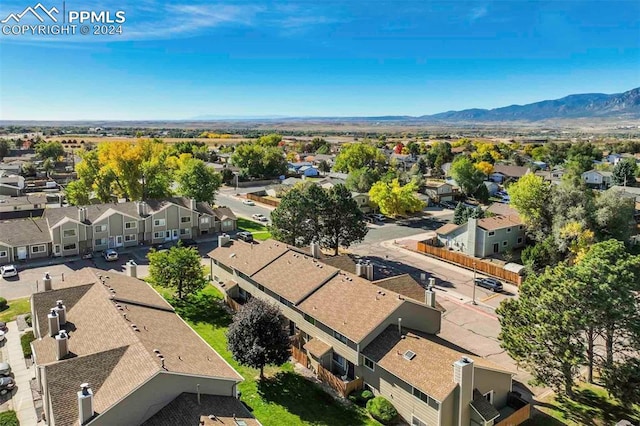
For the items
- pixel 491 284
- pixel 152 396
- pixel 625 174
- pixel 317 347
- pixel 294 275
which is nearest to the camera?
pixel 152 396

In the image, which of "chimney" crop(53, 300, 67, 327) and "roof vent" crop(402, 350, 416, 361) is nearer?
"roof vent" crop(402, 350, 416, 361)

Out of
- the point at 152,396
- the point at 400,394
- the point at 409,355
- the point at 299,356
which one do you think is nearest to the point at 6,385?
the point at 152,396

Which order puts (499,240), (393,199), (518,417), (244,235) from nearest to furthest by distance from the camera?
(518,417) → (499,240) → (244,235) → (393,199)

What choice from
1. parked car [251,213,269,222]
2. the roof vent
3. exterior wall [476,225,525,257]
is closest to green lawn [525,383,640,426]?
the roof vent

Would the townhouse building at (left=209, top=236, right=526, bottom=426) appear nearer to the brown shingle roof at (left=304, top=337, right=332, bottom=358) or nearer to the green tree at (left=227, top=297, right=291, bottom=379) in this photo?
the brown shingle roof at (left=304, top=337, right=332, bottom=358)

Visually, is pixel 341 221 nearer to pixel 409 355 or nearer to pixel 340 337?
pixel 340 337

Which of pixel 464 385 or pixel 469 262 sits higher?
pixel 464 385

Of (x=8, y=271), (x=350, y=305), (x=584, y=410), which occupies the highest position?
(x=350, y=305)
